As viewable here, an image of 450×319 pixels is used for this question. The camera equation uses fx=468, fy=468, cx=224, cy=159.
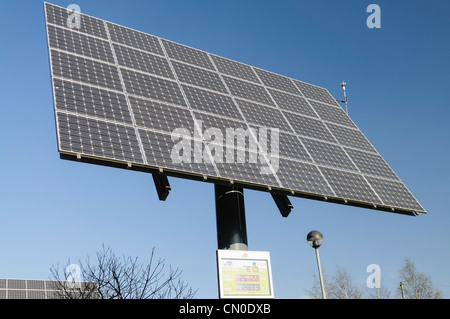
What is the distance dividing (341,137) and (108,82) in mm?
10010

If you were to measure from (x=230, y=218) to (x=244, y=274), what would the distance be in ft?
10.1

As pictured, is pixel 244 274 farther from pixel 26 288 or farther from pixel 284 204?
pixel 26 288

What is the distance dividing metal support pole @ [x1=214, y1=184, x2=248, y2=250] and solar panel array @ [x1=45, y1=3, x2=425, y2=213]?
1130mm

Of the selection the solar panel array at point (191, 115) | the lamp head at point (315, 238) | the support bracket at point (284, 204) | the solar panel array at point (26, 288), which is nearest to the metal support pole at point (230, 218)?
the solar panel array at point (191, 115)

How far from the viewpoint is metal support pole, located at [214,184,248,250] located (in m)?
14.1

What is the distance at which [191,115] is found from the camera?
15273 millimetres

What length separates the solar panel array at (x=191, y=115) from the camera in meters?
12.8

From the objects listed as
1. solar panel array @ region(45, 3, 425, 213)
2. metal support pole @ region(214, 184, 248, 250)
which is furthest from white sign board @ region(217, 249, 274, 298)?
solar panel array @ region(45, 3, 425, 213)

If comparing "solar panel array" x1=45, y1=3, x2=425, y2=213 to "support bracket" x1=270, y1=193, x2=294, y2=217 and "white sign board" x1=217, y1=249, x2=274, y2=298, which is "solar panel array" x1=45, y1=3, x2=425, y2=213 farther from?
"white sign board" x1=217, y1=249, x2=274, y2=298

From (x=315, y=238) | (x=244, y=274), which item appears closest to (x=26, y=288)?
(x=315, y=238)

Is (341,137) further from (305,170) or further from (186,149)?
(186,149)

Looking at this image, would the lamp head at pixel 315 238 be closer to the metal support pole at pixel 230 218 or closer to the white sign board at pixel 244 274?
the metal support pole at pixel 230 218
